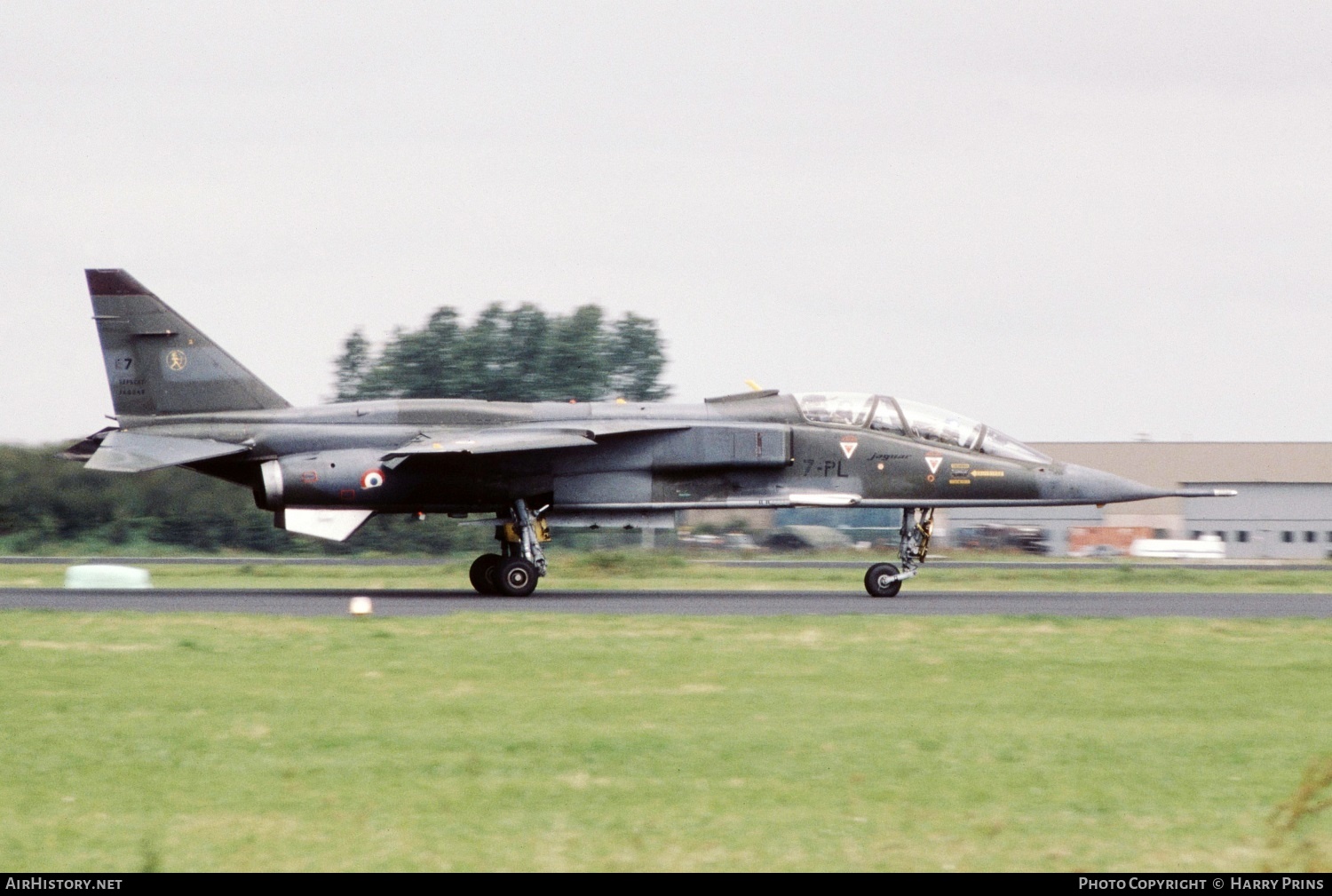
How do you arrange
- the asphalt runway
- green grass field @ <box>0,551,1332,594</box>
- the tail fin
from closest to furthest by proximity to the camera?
the asphalt runway < the tail fin < green grass field @ <box>0,551,1332,594</box>

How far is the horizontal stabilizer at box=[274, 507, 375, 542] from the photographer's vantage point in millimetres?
23734

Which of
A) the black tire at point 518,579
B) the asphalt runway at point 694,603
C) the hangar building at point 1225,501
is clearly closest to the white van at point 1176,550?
the hangar building at point 1225,501

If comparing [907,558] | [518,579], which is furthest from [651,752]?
[907,558]

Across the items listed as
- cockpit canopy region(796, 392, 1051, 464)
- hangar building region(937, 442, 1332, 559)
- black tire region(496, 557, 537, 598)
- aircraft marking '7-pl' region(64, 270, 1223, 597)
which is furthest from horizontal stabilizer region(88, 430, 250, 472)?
hangar building region(937, 442, 1332, 559)

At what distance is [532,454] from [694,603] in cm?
375

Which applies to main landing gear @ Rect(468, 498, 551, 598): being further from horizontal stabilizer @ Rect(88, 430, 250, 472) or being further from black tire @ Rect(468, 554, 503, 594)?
horizontal stabilizer @ Rect(88, 430, 250, 472)

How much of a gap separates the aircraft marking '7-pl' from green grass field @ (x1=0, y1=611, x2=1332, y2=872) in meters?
7.79

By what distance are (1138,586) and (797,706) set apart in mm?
19227

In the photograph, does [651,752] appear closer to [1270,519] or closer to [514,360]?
[514,360]

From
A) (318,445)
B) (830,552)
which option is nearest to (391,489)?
(318,445)

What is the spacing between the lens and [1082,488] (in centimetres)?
2509

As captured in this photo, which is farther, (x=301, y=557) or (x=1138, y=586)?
(x=301, y=557)

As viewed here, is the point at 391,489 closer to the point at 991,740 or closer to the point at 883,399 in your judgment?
the point at 883,399

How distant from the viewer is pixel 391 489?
78.2 feet
